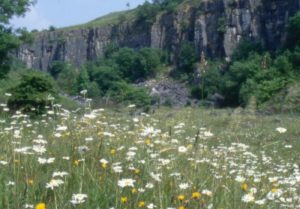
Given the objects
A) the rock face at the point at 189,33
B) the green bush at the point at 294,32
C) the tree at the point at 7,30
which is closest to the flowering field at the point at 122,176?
the tree at the point at 7,30

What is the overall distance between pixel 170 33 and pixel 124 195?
12273 centimetres

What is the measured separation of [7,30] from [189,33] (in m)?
90.6

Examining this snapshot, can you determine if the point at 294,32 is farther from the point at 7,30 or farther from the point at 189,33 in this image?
the point at 7,30

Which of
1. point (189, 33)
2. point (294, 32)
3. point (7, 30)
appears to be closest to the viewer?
point (7, 30)

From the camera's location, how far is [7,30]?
98.1 ft

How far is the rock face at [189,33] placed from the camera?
97.3m

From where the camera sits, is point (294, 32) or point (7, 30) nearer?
point (7, 30)

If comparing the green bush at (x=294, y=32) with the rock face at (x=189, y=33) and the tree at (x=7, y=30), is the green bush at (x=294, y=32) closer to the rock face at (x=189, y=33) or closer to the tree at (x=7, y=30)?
the rock face at (x=189, y=33)

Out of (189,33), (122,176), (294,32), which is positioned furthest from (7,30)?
(189,33)

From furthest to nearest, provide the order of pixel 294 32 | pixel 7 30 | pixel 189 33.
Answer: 1. pixel 189 33
2. pixel 294 32
3. pixel 7 30

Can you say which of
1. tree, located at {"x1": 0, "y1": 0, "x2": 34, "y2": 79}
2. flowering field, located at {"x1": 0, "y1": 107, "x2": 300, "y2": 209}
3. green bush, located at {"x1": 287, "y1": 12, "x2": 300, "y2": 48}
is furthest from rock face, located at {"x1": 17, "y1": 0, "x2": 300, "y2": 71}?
flowering field, located at {"x1": 0, "y1": 107, "x2": 300, "y2": 209}

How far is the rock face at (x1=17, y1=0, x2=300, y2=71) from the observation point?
97.3m

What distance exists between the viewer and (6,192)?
3.63m

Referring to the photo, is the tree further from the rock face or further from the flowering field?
the rock face
